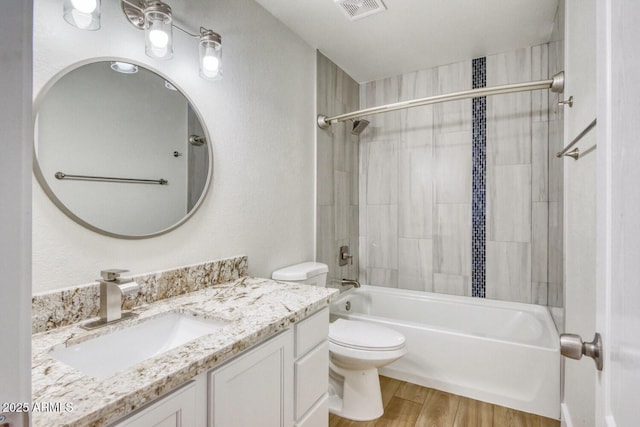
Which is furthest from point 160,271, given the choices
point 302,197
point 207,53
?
point 302,197

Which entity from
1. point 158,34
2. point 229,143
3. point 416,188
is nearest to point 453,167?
point 416,188

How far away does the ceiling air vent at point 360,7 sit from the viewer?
1.94m

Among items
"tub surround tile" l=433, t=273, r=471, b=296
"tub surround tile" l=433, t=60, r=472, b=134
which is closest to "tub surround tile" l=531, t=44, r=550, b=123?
"tub surround tile" l=433, t=60, r=472, b=134

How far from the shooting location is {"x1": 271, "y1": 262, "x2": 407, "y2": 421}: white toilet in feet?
→ 6.00

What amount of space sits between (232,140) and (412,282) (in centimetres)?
210

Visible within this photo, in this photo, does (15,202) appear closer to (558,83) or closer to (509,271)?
(558,83)

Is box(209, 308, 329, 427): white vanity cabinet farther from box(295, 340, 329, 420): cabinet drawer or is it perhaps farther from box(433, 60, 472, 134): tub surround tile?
box(433, 60, 472, 134): tub surround tile

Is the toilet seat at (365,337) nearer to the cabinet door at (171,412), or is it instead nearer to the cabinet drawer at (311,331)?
the cabinet drawer at (311,331)

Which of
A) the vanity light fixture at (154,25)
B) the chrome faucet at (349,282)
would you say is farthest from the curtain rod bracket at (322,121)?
the chrome faucet at (349,282)

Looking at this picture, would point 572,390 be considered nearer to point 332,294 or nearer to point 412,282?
point 332,294

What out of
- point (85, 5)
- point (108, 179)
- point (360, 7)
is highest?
point (360, 7)

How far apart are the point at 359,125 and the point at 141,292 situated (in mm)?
2326

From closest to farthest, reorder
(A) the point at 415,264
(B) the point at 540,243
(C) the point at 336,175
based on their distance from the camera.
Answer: (B) the point at 540,243, (C) the point at 336,175, (A) the point at 415,264

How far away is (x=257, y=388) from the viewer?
1.06m
